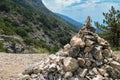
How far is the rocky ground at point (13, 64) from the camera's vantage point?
1805 centimetres

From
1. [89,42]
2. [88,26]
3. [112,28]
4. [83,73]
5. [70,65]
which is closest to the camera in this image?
[83,73]

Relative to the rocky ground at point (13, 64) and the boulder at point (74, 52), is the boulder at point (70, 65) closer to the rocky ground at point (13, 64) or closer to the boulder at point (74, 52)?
the boulder at point (74, 52)

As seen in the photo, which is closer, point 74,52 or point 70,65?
point 70,65

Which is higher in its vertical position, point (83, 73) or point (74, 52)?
point (74, 52)

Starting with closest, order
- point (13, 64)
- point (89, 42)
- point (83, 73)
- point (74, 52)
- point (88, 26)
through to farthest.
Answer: point (83, 73)
point (74, 52)
point (89, 42)
point (88, 26)
point (13, 64)

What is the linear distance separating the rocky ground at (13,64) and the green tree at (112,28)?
16.2 meters

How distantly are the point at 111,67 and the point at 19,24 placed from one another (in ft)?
344

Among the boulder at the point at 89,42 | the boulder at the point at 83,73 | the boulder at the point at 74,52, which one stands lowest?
the boulder at the point at 83,73

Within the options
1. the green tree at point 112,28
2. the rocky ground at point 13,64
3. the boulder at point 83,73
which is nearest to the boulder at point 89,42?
the boulder at point 83,73

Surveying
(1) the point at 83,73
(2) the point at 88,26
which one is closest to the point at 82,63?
(1) the point at 83,73

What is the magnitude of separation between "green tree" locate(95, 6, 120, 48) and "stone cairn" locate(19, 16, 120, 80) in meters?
23.7

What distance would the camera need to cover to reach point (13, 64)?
71.9 ft

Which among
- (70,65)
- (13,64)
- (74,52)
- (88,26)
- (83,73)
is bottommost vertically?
(83,73)

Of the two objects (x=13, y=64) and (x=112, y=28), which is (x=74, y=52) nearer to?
(x=13, y=64)
